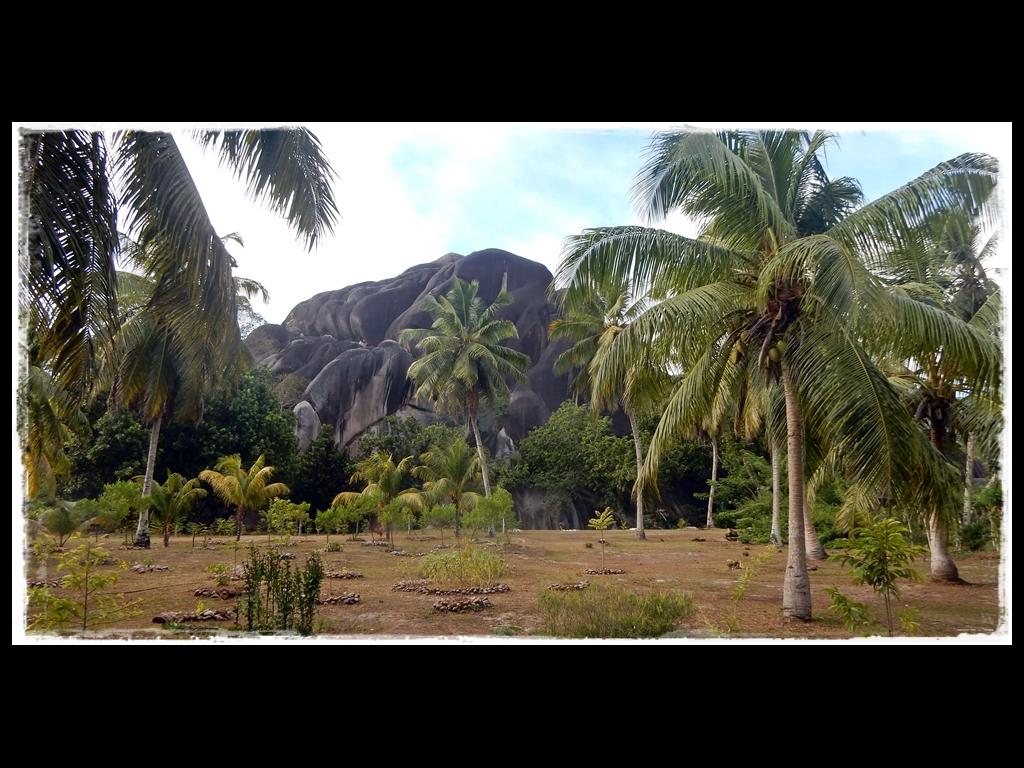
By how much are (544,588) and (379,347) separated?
1498 centimetres

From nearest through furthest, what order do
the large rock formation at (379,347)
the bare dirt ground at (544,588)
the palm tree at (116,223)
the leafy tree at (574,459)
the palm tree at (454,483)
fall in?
the palm tree at (116,223) < the bare dirt ground at (544,588) < the palm tree at (454,483) < the leafy tree at (574,459) < the large rock formation at (379,347)

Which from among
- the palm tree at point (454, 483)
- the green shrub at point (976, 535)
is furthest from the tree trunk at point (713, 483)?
the green shrub at point (976, 535)

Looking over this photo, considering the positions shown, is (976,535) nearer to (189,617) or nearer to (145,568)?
(189,617)

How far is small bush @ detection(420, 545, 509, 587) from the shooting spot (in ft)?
22.0

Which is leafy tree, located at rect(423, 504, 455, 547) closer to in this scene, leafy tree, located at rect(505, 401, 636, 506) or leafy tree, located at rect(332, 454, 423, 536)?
leafy tree, located at rect(332, 454, 423, 536)

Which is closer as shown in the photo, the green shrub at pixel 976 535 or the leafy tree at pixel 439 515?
the green shrub at pixel 976 535

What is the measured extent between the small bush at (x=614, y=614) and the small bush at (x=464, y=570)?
5.52ft

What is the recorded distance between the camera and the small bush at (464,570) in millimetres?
6718

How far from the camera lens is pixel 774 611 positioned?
541cm

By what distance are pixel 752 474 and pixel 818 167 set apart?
933 centimetres

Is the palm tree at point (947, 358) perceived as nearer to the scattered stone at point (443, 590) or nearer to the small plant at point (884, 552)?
the small plant at point (884, 552)

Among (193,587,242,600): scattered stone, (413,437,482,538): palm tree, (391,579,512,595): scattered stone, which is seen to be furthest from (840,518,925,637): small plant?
(413,437,482,538): palm tree

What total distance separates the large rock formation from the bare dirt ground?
8.98 meters

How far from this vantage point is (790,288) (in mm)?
4773
